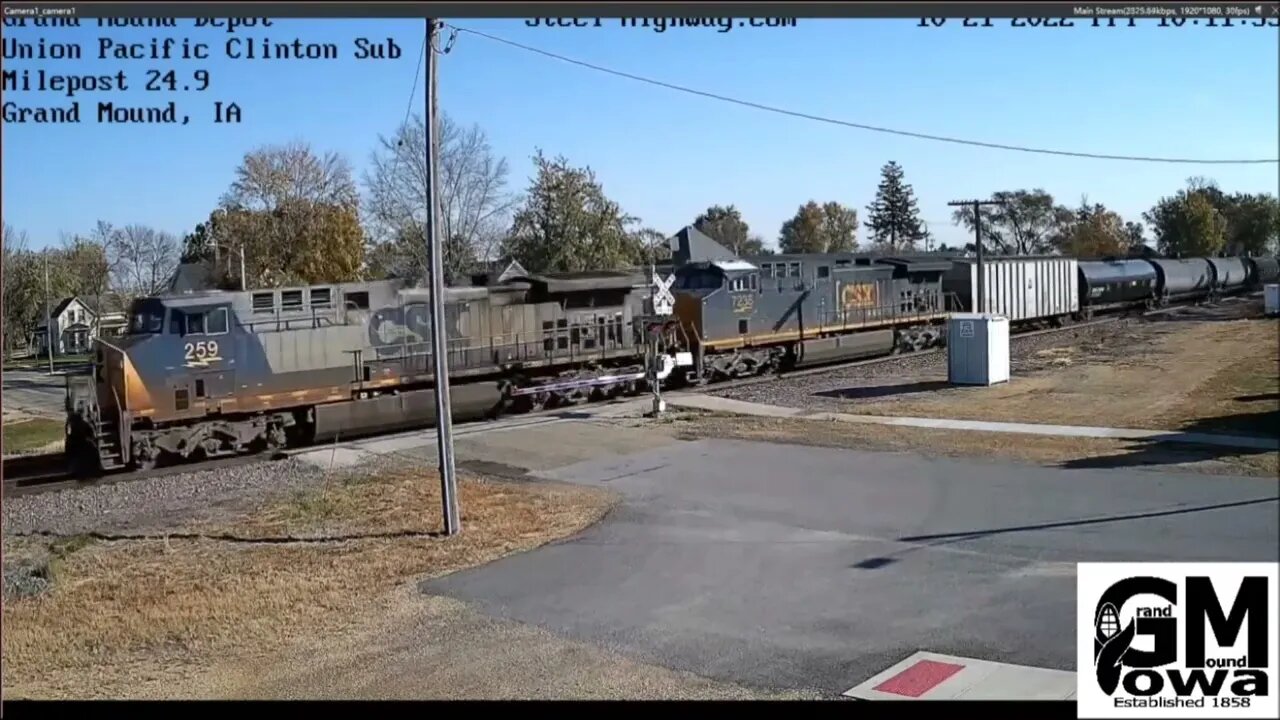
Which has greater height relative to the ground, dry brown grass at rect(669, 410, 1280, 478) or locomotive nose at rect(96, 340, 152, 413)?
locomotive nose at rect(96, 340, 152, 413)

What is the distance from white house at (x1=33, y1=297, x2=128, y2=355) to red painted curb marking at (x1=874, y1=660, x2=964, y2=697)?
1105cm

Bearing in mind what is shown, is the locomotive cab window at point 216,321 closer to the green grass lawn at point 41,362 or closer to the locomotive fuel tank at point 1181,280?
the green grass lawn at point 41,362

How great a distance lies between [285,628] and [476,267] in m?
9.28

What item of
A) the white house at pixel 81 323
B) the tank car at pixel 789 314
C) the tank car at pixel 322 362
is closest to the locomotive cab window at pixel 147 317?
the tank car at pixel 322 362

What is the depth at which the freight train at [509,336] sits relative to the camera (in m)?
15.3

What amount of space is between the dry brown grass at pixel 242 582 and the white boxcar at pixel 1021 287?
8.20 meters

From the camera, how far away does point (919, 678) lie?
5.98m

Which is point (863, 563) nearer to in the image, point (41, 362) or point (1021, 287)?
point (41, 362)

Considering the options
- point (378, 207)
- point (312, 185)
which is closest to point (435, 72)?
point (378, 207)

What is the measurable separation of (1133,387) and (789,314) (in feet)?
43.1

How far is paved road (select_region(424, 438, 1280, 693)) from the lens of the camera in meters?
6.31

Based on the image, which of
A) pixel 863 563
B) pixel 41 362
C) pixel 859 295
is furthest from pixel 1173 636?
pixel 859 295

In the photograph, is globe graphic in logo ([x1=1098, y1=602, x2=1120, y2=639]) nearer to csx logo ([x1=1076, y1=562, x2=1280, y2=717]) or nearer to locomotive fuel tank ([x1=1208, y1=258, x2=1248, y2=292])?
csx logo ([x1=1076, y1=562, x2=1280, y2=717])

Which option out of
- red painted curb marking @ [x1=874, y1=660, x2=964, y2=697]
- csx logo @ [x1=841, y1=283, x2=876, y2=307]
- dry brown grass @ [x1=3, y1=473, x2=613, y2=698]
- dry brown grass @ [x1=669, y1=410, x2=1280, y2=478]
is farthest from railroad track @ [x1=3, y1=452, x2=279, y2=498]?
csx logo @ [x1=841, y1=283, x2=876, y2=307]
